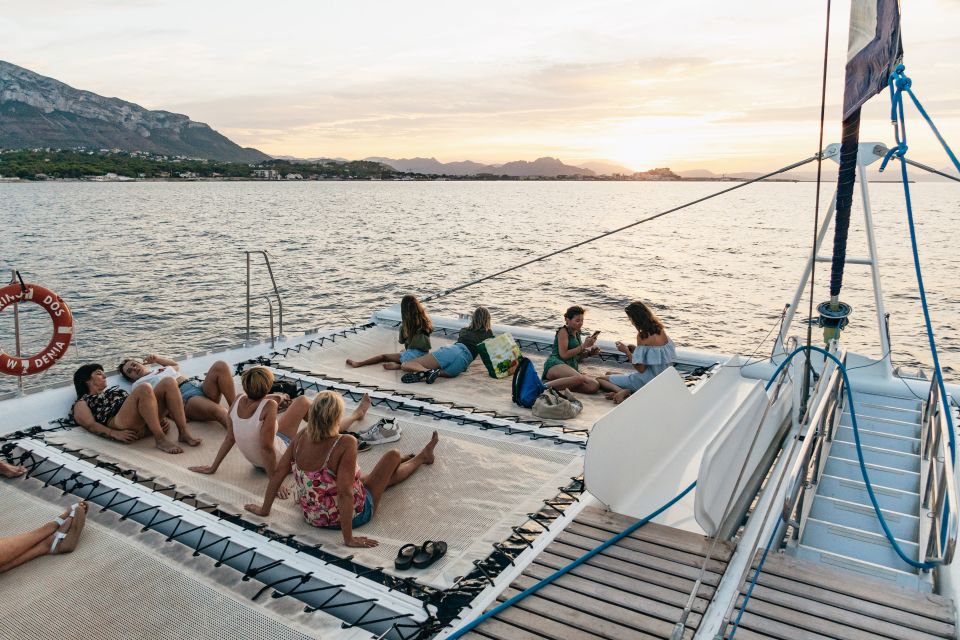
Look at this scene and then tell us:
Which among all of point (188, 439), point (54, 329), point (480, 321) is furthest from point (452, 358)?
point (54, 329)

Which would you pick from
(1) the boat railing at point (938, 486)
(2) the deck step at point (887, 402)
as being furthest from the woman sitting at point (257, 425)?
(2) the deck step at point (887, 402)

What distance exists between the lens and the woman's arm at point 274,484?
4.23 m

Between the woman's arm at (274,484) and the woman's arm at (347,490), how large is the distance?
42cm

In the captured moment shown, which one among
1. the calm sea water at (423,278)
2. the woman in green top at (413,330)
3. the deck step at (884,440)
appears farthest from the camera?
the calm sea water at (423,278)

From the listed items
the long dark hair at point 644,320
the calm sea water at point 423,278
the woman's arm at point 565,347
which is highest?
the long dark hair at point 644,320

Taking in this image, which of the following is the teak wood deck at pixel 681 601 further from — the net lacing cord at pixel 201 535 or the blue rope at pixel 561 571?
the net lacing cord at pixel 201 535

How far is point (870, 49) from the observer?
15.6ft

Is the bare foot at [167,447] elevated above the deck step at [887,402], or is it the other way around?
the deck step at [887,402]

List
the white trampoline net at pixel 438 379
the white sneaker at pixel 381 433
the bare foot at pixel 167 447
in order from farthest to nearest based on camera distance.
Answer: the white trampoline net at pixel 438 379 → the white sneaker at pixel 381 433 → the bare foot at pixel 167 447

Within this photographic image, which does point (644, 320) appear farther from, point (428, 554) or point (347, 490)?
point (347, 490)

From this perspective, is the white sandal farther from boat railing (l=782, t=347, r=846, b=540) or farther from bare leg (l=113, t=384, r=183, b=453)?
boat railing (l=782, t=347, r=846, b=540)

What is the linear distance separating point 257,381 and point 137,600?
1.51 metres

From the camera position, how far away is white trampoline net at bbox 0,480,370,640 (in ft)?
11.2

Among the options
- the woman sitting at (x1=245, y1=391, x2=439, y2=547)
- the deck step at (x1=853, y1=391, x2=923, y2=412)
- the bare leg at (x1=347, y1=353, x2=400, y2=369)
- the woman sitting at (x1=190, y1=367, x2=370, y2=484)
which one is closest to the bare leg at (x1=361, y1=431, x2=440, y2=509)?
the woman sitting at (x1=245, y1=391, x2=439, y2=547)
